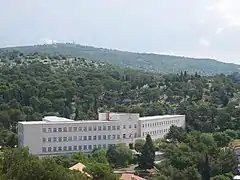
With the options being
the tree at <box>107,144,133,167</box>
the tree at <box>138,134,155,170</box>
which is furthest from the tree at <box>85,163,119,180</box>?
the tree at <box>107,144,133,167</box>

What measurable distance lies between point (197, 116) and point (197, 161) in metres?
28.6

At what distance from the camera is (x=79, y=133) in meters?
55.9

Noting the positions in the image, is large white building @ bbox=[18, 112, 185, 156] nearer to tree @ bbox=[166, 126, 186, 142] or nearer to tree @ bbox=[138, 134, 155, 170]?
tree @ bbox=[166, 126, 186, 142]

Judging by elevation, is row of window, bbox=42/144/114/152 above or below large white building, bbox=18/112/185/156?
below

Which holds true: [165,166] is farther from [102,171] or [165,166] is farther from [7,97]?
[7,97]

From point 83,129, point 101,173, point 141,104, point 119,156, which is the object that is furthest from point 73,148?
point 101,173

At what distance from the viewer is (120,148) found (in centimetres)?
4794

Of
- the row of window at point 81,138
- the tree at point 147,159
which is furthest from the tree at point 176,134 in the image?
the tree at point 147,159

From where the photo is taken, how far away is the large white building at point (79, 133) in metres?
53.5

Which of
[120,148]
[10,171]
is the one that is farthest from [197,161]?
[10,171]

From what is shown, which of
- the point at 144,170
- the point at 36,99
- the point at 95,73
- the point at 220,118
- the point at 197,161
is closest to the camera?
the point at 197,161

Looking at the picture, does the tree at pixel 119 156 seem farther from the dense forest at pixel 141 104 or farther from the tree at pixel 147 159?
the tree at pixel 147 159

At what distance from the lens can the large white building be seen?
176 feet

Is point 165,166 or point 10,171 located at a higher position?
point 10,171
